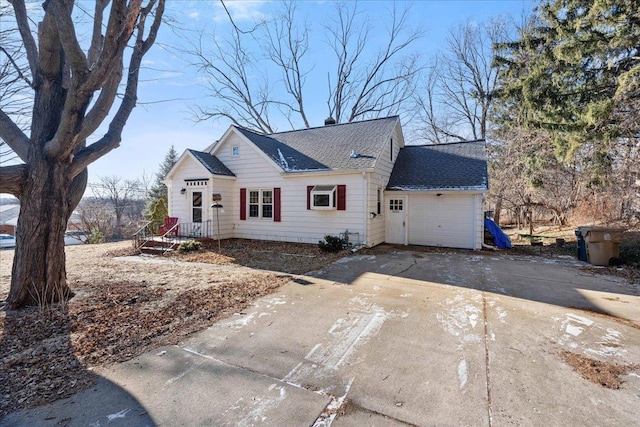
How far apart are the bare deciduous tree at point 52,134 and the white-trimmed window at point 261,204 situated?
23.1 feet

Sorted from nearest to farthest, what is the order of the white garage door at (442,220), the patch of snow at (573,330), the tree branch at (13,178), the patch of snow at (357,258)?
the patch of snow at (573,330) < the tree branch at (13,178) < the patch of snow at (357,258) < the white garage door at (442,220)

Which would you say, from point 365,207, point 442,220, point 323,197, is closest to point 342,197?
point 323,197

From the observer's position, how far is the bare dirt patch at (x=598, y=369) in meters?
2.82

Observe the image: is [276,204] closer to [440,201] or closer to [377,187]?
[377,187]

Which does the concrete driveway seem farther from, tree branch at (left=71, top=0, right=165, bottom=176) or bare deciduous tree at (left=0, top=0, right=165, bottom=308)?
tree branch at (left=71, top=0, right=165, bottom=176)

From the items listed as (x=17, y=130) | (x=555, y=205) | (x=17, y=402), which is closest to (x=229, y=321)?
(x=17, y=402)

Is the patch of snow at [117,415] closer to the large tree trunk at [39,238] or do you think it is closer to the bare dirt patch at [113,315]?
the bare dirt patch at [113,315]

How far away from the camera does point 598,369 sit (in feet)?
9.92

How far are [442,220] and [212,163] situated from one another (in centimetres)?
978

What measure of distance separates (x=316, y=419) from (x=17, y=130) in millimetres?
6894

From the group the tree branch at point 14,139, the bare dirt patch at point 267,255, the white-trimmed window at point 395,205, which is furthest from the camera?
the white-trimmed window at point 395,205

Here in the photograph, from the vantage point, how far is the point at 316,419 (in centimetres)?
234

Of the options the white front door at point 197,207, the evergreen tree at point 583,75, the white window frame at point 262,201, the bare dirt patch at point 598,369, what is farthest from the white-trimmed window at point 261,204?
the evergreen tree at point 583,75

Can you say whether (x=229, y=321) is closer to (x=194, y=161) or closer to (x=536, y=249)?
(x=194, y=161)
